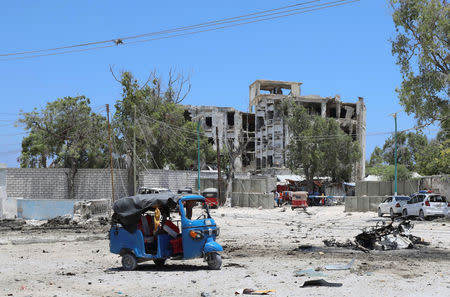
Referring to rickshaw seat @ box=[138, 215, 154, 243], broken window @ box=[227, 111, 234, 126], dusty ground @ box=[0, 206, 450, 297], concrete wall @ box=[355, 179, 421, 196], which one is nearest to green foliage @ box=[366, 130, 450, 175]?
concrete wall @ box=[355, 179, 421, 196]

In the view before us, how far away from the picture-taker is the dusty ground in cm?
1062

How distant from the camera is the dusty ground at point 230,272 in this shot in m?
→ 10.6

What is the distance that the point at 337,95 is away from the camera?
8175 centimetres

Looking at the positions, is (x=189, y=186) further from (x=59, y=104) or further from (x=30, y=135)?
(x=30, y=135)

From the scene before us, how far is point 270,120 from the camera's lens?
83.6 metres

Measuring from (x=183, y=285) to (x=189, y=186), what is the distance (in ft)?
148

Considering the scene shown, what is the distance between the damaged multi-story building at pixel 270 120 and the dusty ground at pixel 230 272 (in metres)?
58.9

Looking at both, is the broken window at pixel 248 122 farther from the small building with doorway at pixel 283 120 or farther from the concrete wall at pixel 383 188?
the concrete wall at pixel 383 188

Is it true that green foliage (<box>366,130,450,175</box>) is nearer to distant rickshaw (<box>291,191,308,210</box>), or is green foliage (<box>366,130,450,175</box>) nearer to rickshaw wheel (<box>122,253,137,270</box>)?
distant rickshaw (<box>291,191,308,210</box>)

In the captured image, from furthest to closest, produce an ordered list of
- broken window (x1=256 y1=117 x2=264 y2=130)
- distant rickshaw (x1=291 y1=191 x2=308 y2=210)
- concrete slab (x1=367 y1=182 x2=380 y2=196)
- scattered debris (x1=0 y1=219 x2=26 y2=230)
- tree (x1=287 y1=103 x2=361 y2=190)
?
broken window (x1=256 y1=117 x2=264 y2=130), tree (x1=287 y1=103 x2=361 y2=190), concrete slab (x1=367 y1=182 x2=380 y2=196), distant rickshaw (x1=291 y1=191 x2=308 y2=210), scattered debris (x1=0 y1=219 x2=26 y2=230)

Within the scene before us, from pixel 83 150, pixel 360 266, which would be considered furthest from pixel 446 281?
pixel 83 150

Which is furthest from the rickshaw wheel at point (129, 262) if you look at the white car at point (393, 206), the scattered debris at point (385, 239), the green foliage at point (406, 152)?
the green foliage at point (406, 152)

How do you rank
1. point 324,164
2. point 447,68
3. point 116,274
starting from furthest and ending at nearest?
point 324,164 → point 447,68 → point 116,274

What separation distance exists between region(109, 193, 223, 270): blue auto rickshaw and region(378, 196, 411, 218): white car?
22.8m
